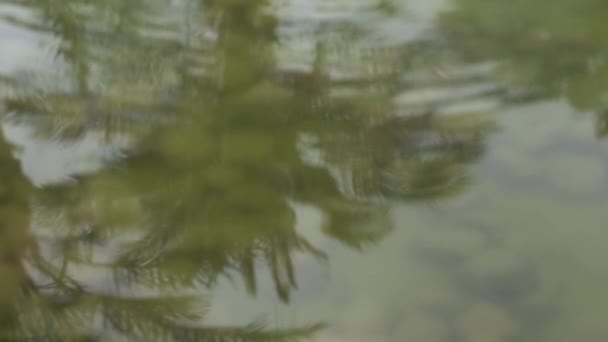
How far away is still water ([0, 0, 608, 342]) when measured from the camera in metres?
1.22

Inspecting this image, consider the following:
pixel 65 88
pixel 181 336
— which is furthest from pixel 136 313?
pixel 65 88

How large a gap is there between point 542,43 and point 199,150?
2.62ft

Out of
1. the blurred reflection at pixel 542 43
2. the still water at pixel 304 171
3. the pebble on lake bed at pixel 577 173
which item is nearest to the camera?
the still water at pixel 304 171

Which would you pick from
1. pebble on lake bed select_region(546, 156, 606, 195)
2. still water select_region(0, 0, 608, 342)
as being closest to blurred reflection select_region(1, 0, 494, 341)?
still water select_region(0, 0, 608, 342)

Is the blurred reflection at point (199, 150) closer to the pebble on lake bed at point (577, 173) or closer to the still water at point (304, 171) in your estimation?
the still water at point (304, 171)

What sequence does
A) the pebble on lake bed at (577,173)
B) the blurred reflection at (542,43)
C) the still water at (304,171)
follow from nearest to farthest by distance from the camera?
the still water at (304,171) < the pebble on lake bed at (577,173) < the blurred reflection at (542,43)

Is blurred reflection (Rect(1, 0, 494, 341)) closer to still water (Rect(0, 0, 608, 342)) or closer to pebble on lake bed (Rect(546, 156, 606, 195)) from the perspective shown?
still water (Rect(0, 0, 608, 342))

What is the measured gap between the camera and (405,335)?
1.17 metres

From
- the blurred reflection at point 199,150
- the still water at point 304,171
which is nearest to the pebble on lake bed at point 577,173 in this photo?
the still water at point 304,171

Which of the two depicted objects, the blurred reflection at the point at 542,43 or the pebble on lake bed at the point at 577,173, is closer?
the pebble on lake bed at the point at 577,173

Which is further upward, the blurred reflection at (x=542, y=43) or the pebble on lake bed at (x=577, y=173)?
the blurred reflection at (x=542, y=43)

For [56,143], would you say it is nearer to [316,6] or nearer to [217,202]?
[217,202]

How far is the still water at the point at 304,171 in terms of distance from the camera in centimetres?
122

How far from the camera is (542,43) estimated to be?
1.76 m
